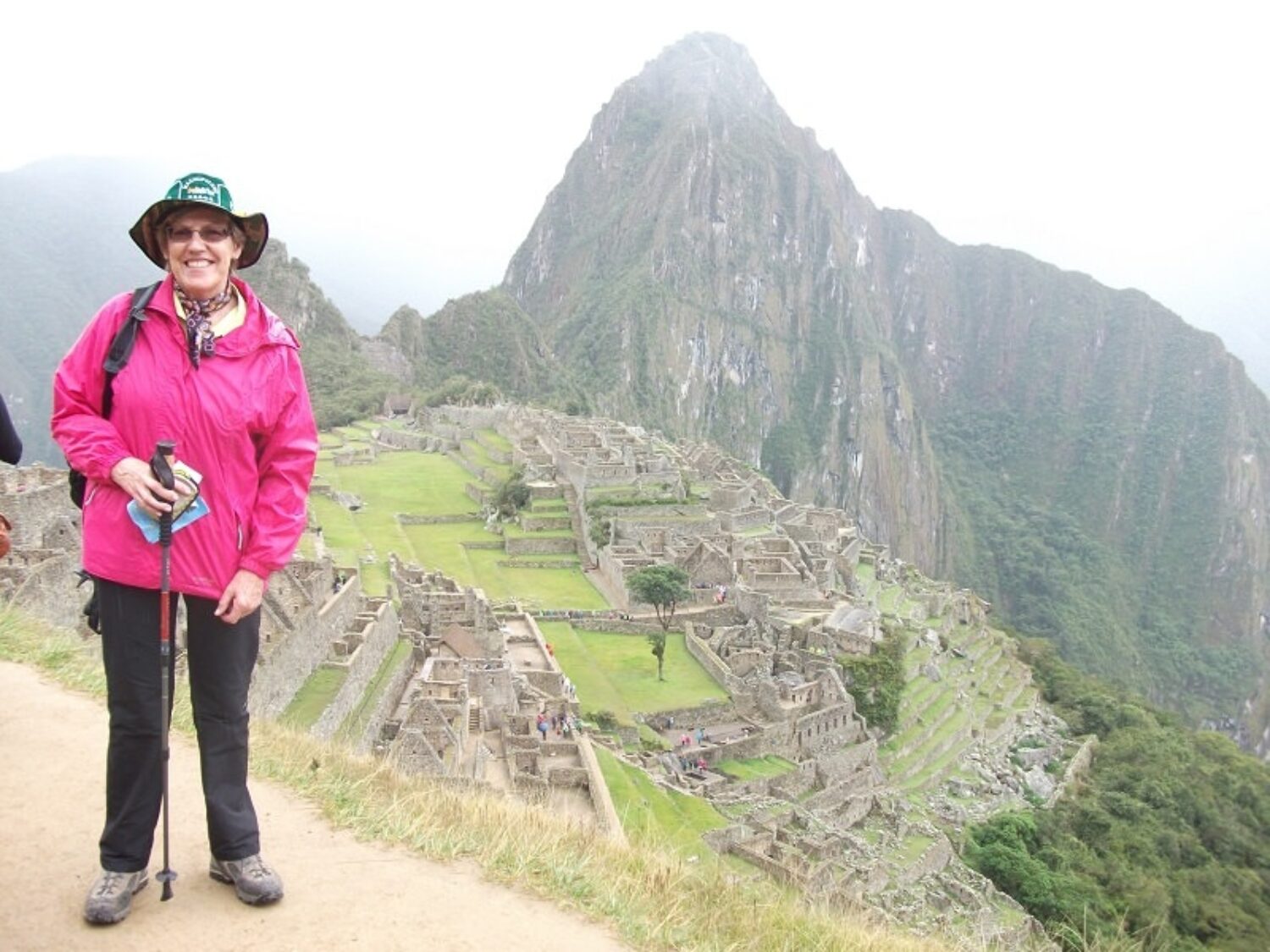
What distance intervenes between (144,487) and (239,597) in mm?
505

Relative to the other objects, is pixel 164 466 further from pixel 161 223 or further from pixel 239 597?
pixel 161 223

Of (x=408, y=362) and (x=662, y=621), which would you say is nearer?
(x=662, y=621)

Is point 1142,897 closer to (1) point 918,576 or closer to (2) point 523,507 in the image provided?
(2) point 523,507

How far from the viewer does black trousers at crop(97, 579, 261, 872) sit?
3504 mm

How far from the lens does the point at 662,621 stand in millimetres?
26297

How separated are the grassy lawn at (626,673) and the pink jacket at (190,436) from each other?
16.6 metres

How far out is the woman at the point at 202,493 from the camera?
3.45 m


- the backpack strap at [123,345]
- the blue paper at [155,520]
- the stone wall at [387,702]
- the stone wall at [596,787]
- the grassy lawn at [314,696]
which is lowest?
the stone wall at [596,787]

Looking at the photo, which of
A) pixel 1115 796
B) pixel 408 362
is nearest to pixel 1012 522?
pixel 408 362

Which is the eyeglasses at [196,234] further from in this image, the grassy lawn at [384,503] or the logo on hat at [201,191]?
the grassy lawn at [384,503]

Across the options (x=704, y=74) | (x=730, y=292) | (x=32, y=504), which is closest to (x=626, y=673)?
(x=32, y=504)

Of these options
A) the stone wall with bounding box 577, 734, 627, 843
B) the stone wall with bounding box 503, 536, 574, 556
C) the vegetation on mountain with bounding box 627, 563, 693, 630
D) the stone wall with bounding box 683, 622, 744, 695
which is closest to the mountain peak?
the stone wall with bounding box 503, 536, 574, 556

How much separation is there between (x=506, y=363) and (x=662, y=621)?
72.3m

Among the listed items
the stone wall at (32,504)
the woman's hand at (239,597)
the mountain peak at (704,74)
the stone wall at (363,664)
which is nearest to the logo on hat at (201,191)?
the woman's hand at (239,597)
